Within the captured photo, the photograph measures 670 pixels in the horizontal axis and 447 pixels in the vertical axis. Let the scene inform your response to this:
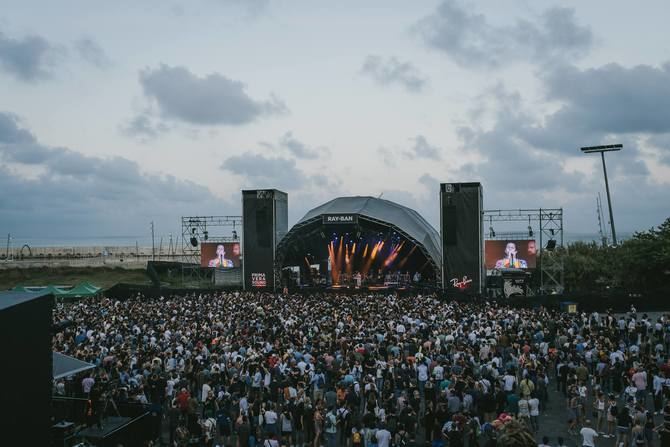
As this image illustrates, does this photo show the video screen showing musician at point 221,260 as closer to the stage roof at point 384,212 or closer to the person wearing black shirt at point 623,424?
the stage roof at point 384,212

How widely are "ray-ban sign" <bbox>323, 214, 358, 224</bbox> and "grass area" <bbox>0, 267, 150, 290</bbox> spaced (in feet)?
86.5

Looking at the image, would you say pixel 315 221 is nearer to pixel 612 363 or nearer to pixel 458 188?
pixel 458 188

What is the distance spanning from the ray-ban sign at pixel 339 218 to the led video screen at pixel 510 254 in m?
8.61

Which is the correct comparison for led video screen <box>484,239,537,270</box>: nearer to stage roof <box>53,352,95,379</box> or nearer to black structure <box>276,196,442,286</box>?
black structure <box>276,196,442,286</box>

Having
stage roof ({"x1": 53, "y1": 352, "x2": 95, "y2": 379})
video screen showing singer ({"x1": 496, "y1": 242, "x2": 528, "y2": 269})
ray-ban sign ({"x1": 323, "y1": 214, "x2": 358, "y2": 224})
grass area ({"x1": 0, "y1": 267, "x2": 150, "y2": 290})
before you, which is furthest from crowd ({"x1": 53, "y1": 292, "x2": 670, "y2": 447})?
grass area ({"x1": 0, "y1": 267, "x2": 150, "y2": 290})

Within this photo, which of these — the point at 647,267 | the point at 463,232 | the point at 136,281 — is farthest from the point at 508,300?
the point at 136,281

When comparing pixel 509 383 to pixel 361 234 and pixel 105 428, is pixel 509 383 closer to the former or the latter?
pixel 105 428

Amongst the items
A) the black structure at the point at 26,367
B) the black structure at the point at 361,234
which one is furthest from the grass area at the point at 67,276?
the black structure at the point at 26,367

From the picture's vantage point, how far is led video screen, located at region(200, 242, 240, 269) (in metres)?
41.6

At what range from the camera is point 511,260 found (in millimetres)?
36344

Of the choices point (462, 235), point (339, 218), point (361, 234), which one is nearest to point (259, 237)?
point (339, 218)

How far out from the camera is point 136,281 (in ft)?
187

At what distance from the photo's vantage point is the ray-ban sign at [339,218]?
3681cm

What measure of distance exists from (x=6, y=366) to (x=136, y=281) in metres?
53.1
